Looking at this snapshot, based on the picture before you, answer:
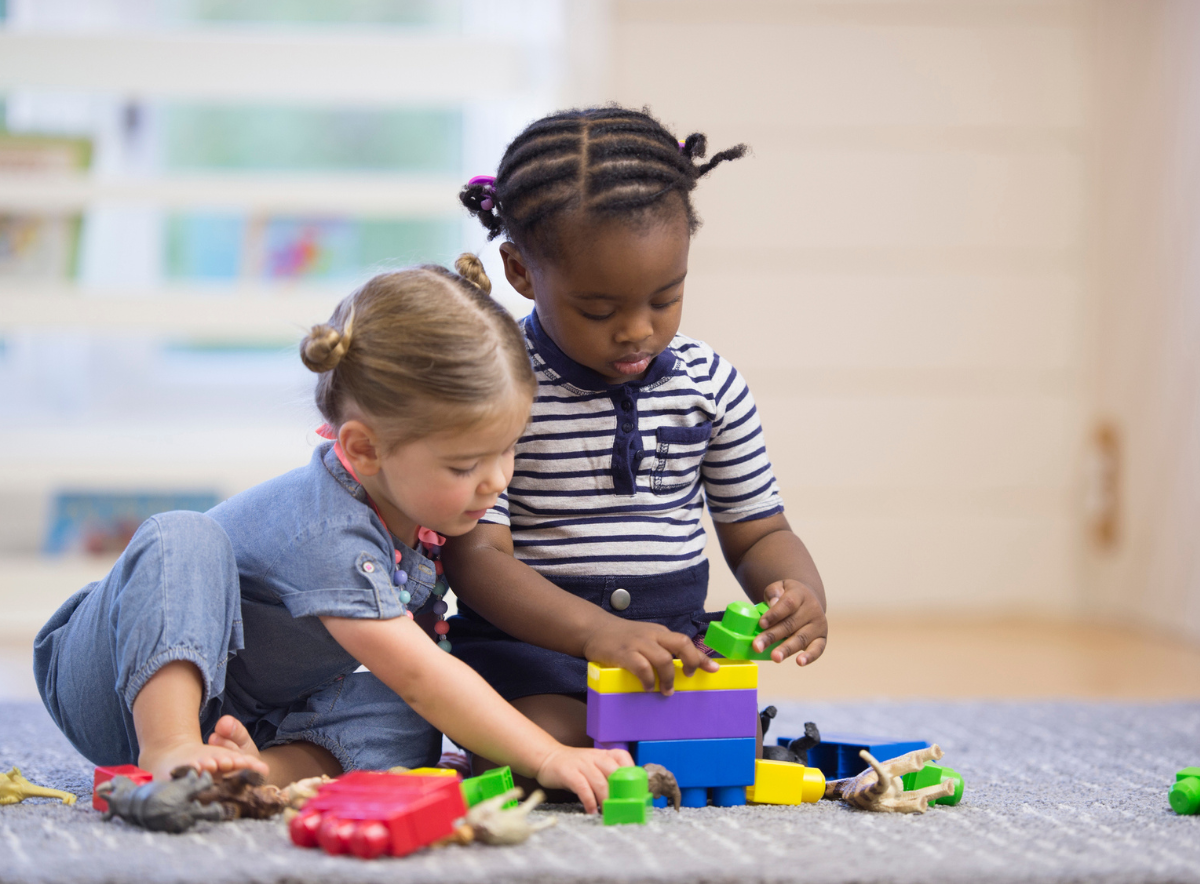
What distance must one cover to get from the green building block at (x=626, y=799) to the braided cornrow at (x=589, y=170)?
409mm

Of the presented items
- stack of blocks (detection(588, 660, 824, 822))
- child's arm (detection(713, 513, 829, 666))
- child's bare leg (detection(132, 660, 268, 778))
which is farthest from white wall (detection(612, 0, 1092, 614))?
child's bare leg (detection(132, 660, 268, 778))

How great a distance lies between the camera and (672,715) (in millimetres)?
848

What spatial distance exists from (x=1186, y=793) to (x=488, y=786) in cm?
50

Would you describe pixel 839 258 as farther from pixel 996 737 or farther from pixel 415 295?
pixel 415 295

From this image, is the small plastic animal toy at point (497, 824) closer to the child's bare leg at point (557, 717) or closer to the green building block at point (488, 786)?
the green building block at point (488, 786)

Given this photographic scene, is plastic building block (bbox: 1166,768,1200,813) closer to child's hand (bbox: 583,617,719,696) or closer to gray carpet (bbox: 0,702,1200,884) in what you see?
gray carpet (bbox: 0,702,1200,884)

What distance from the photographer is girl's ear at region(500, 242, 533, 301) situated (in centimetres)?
100

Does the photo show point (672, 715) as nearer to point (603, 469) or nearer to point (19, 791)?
point (603, 469)

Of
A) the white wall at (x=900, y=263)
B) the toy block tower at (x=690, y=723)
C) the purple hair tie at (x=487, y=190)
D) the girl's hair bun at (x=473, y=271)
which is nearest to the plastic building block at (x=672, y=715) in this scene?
the toy block tower at (x=690, y=723)

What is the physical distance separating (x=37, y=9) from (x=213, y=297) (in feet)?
2.26

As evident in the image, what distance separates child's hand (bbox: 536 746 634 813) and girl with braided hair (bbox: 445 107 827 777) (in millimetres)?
83

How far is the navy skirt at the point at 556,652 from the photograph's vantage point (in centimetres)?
96

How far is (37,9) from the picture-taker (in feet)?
7.22

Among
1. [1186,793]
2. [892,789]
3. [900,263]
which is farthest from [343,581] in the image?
[900,263]
